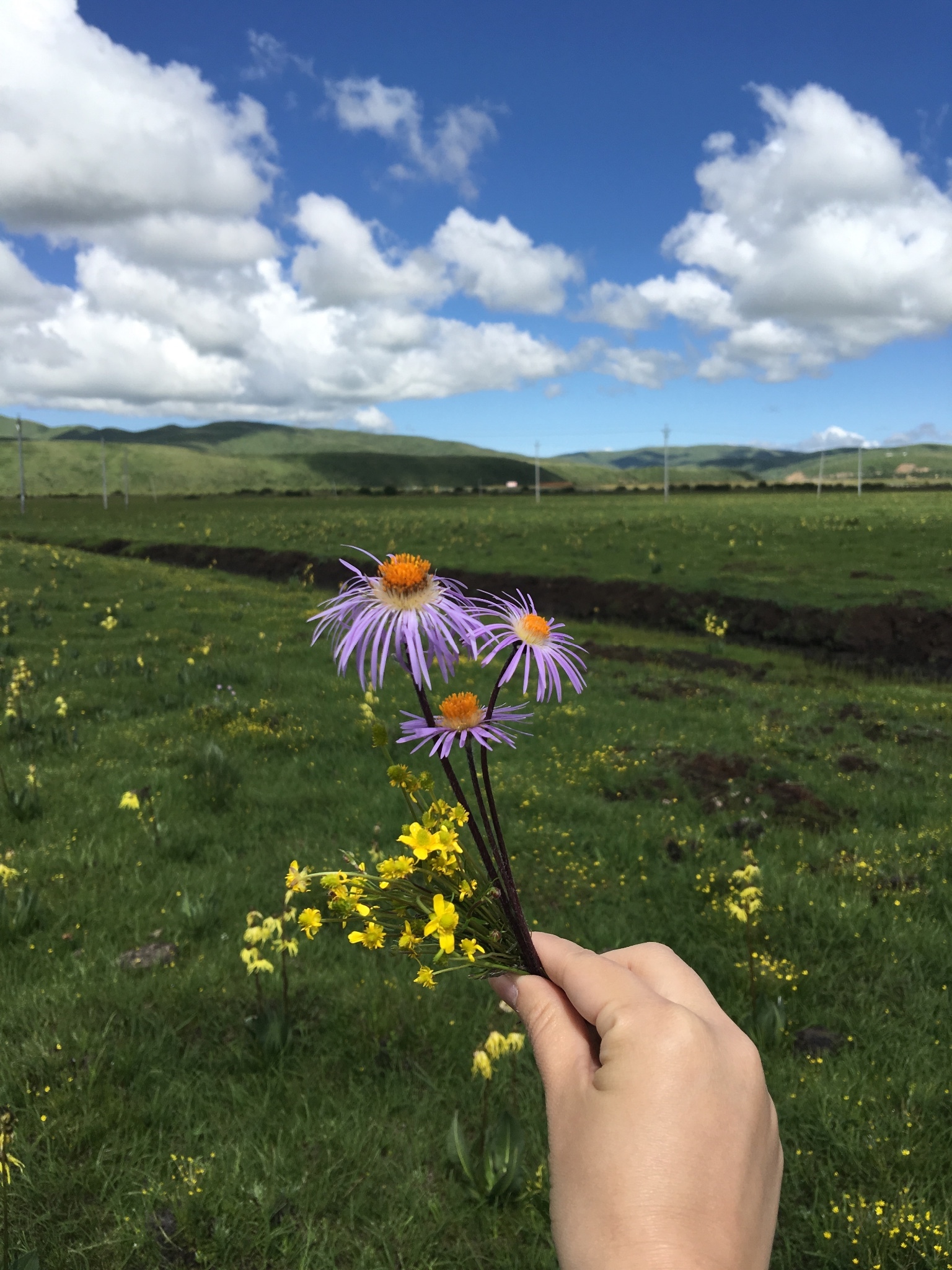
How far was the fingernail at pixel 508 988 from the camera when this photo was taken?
6.14 feet

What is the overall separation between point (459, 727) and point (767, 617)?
24564mm

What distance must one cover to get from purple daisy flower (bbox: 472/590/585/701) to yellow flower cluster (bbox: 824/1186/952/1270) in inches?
151

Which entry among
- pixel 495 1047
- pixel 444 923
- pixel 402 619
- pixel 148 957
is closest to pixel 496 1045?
pixel 495 1047

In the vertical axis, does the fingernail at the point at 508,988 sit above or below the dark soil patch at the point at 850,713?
above

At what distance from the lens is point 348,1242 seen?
3.49 meters

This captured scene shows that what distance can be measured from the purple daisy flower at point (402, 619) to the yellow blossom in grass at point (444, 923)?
47cm

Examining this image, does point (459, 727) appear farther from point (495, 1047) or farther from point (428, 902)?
point (495, 1047)

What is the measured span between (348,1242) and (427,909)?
324cm

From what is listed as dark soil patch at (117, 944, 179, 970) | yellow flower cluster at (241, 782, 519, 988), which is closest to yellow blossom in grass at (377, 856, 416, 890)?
yellow flower cluster at (241, 782, 519, 988)

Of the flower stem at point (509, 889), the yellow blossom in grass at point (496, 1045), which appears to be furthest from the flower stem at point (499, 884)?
the yellow blossom in grass at point (496, 1045)

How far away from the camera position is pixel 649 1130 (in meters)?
1.44

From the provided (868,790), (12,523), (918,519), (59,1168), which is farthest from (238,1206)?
(12,523)

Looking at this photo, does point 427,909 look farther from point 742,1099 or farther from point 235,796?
Result: point 235,796

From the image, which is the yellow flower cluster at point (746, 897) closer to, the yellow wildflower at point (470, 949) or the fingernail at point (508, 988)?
the fingernail at point (508, 988)
